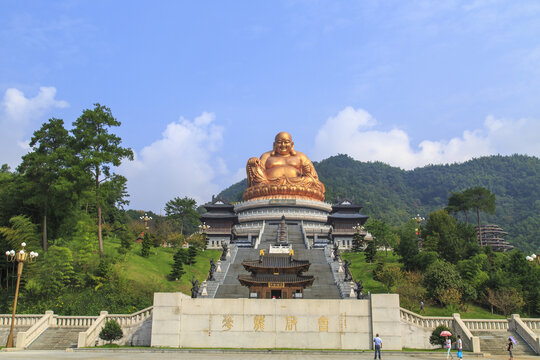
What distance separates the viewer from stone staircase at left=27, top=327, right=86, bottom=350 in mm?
20500

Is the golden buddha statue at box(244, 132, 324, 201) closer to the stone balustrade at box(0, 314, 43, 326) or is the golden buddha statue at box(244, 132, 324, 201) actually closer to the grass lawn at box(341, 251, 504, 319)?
the grass lawn at box(341, 251, 504, 319)

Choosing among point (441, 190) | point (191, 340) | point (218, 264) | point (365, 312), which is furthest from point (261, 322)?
point (441, 190)

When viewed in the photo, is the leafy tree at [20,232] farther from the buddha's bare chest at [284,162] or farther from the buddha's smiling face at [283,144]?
the buddha's smiling face at [283,144]

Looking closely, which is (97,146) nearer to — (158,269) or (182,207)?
(158,269)

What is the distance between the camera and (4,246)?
28.0m

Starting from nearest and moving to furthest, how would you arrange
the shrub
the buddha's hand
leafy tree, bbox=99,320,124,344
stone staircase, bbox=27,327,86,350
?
1. stone staircase, bbox=27,327,86,350
2. the shrub
3. leafy tree, bbox=99,320,124,344
4. the buddha's hand

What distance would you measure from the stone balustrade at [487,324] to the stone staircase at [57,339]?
17451mm

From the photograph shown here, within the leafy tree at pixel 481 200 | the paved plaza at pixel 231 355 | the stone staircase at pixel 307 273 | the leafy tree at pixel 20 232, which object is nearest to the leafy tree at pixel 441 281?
the stone staircase at pixel 307 273

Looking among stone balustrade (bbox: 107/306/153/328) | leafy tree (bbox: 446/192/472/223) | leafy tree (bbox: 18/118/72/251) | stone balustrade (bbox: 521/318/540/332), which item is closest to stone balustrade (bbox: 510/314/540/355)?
stone balustrade (bbox: 521/318/540/332)

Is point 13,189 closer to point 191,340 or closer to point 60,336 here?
point 60,336

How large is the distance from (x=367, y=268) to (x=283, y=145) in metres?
26.9

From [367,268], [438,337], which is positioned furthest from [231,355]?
[367,268]

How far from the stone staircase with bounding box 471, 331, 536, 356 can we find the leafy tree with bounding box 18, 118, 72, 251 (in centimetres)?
2362

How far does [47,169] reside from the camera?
30.3 meters
